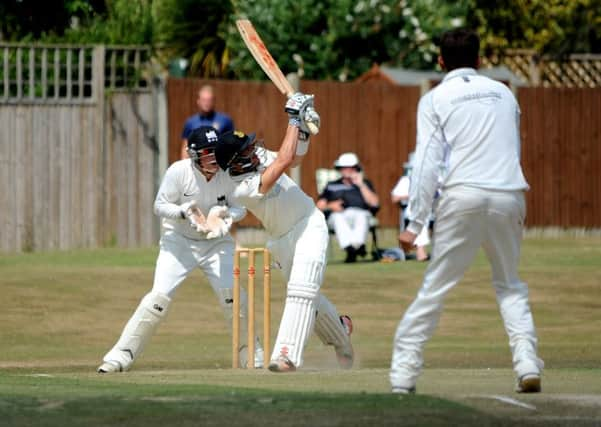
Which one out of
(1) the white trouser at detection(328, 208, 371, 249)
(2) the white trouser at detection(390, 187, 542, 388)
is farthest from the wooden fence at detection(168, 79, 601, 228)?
(2) the white trouser at detection(390, 187, 542, 388)

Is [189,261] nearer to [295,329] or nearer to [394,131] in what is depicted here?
[295,329]

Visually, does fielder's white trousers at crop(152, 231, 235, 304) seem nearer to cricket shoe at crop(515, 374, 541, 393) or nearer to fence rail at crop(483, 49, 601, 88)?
cricket shoe at crop(515, 374, 541, 393)

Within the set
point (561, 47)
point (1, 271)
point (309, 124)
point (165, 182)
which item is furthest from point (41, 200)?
point (561, 47)

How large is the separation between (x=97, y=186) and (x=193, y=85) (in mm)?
1885

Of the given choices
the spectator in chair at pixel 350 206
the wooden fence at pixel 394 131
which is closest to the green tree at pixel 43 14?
the wooden fence at pixel 394 131

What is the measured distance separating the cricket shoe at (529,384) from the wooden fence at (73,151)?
1228cm

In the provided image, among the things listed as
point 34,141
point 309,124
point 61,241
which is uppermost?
point 309,124

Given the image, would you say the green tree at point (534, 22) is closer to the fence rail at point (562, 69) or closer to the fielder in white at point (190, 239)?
the fence rail at point (562, 69)

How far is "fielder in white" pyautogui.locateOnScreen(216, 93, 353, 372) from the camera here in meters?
10.4

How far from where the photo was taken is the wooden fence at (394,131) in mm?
21359

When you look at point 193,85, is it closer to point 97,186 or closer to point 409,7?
point 97,186

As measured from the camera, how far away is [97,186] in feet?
66.4

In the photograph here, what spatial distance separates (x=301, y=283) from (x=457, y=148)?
236 centimetres

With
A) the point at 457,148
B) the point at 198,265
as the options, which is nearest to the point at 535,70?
the point at 198,265
